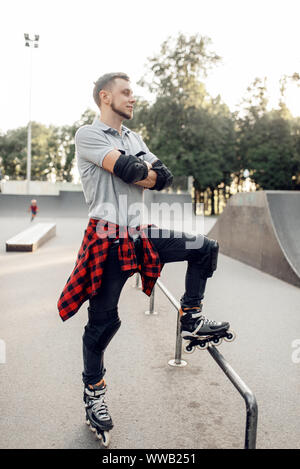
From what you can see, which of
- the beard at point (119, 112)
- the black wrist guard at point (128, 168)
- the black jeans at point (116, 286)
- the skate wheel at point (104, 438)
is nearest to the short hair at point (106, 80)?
the beard at point (119, 112)

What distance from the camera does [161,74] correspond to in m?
42.6

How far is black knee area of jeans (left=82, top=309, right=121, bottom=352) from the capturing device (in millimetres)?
2516

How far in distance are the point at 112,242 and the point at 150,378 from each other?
5.12 ft

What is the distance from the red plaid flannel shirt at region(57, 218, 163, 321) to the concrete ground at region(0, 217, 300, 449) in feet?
2.64

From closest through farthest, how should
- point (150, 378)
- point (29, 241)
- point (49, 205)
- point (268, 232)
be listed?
point (150, 378)
point (268, 232)
point (29, 241)
point (49, 205)

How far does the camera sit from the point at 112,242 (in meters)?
2.49

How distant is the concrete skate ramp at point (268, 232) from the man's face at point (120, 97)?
581cm

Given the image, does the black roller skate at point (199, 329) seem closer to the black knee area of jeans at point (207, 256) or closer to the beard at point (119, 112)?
the black knee area of jeans at point (207, 256)

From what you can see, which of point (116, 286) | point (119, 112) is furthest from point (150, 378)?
point (119, 112)

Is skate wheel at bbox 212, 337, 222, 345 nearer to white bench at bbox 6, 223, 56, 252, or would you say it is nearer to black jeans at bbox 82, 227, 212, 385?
black jeans at bbox 82, 227, 212, 385

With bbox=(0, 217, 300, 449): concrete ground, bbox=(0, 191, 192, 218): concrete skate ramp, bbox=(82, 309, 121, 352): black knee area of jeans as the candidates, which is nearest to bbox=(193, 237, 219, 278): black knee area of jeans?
bbox=(82, 309, 121, 352): black knee area of jeans

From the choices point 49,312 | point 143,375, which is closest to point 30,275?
point 49,312

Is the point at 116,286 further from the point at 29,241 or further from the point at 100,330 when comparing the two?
the point at 29,241

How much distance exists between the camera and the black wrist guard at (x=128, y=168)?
2363 mm
